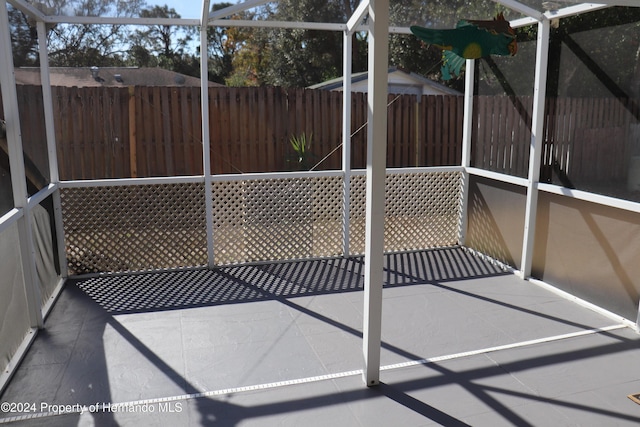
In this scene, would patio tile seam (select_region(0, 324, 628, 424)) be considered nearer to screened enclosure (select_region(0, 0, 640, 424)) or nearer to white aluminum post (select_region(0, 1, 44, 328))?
screened enclosure (select_region(0, 0, 640, 424))

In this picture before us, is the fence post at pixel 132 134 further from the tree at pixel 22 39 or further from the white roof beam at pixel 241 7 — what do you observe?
the white roof beam at pixel 241 7

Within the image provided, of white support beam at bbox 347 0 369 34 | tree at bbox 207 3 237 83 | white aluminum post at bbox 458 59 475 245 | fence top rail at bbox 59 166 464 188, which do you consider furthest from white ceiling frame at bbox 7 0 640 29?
tree at bbox 207 3 237 83

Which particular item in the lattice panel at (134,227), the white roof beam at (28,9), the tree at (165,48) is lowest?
the lattice panel at (134,227)

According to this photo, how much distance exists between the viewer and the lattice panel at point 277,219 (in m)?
5.24

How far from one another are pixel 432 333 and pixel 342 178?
229 centimetres

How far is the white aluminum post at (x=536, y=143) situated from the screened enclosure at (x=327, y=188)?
16 mm

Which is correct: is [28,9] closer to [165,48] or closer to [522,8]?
[522,8]

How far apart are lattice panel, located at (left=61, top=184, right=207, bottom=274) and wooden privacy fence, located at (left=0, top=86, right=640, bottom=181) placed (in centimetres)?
55

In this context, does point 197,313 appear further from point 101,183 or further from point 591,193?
point 591,193

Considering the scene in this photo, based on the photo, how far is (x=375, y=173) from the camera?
9.02 feet

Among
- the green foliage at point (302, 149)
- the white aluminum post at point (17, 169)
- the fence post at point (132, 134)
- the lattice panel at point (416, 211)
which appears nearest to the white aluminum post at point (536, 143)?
the lattice panel at point (416, 211)

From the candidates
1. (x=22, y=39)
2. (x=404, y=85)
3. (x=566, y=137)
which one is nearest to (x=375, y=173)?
(x=566, y=137)

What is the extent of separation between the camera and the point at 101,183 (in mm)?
4832

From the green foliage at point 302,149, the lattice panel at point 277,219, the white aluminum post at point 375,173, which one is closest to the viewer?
the white aluminum post at point 375,173
